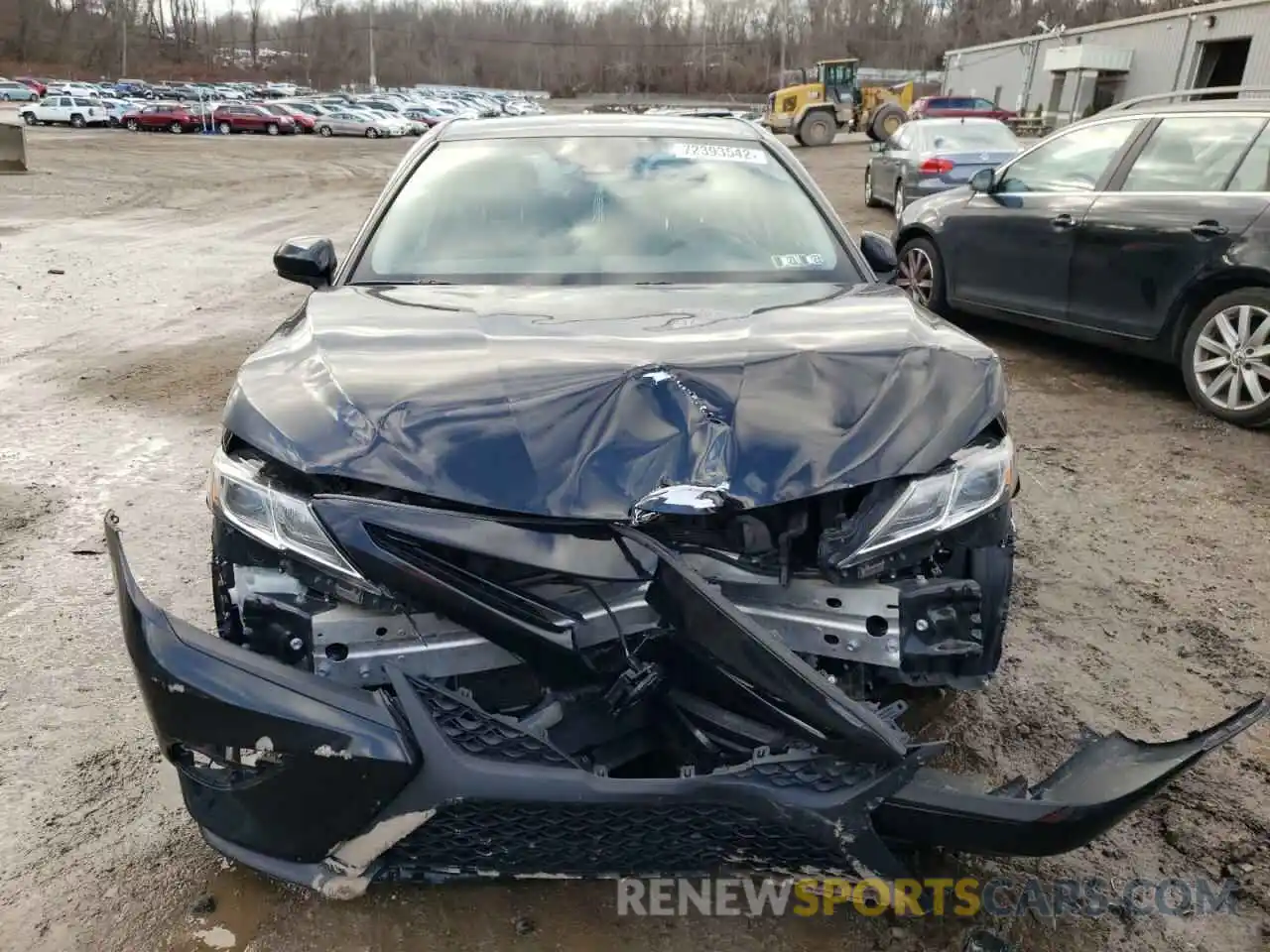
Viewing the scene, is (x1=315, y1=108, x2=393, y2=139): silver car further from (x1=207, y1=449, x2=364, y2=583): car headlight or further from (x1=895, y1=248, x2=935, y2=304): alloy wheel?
(x1=207, y1=449, x2=364, y2=583): car headlight

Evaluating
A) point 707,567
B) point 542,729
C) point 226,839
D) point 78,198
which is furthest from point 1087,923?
point 78,198

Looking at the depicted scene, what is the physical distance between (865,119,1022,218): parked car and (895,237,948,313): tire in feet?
10.9

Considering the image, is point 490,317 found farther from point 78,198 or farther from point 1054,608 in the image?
point 78,198

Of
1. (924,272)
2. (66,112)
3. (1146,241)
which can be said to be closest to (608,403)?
(1146,241)

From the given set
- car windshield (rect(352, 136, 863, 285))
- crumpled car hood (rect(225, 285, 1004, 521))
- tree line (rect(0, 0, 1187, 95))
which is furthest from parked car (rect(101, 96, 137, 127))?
crumpled car hood (rect(225, 285, 1004, 521))

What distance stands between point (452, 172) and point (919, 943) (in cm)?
289

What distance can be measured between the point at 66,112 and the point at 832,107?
35.5 meters

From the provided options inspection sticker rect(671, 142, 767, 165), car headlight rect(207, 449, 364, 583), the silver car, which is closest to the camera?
car headlight rect(207, 449, 364, 583)

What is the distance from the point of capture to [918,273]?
7855 millimetres

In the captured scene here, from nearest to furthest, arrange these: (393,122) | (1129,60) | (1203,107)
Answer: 1. (1203,107)
2. (1129,60)
3. (393,122)

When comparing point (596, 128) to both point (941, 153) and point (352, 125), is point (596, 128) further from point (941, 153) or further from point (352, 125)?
point (352, 125)

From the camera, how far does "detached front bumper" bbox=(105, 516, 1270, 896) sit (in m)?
1.67

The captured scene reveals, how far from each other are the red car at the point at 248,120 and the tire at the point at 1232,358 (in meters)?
46.9

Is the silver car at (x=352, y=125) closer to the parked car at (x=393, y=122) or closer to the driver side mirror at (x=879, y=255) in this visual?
the parked car at (x=393, y=122)
